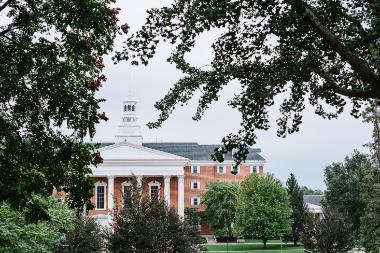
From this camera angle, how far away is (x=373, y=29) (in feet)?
25.5

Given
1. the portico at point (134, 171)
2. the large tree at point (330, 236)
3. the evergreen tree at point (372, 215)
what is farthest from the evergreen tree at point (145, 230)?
the portico at point (134, 171)

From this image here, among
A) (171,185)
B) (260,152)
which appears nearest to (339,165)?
(171,185)

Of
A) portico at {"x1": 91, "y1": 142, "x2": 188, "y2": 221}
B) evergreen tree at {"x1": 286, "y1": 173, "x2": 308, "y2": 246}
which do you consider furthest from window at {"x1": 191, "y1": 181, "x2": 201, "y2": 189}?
evergreen tree at {"x1": 286, "y1": 173, "x2": 308, "y2": 246}

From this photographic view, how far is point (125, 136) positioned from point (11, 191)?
261 ft

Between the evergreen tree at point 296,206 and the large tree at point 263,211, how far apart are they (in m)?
3.15

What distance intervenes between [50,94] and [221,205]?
65197 millimetres

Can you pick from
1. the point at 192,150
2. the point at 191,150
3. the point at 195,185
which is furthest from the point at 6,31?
the point at 191,150

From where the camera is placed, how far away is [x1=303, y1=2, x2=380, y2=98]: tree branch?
7.73 metres

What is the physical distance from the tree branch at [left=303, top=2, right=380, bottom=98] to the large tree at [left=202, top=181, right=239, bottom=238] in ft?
215

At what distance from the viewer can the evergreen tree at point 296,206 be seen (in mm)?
65062

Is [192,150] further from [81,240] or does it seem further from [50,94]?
[50,94]

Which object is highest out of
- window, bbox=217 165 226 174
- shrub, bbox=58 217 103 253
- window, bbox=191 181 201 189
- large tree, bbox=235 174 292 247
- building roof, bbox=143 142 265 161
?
building roof, bbox=143 142 265 161

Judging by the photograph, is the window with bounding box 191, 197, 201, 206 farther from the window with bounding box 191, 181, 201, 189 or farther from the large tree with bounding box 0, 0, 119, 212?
the large tree with bounding box 0, 0, 119, 212

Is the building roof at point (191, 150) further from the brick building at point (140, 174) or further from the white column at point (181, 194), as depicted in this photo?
the white column at point (181, 194)
